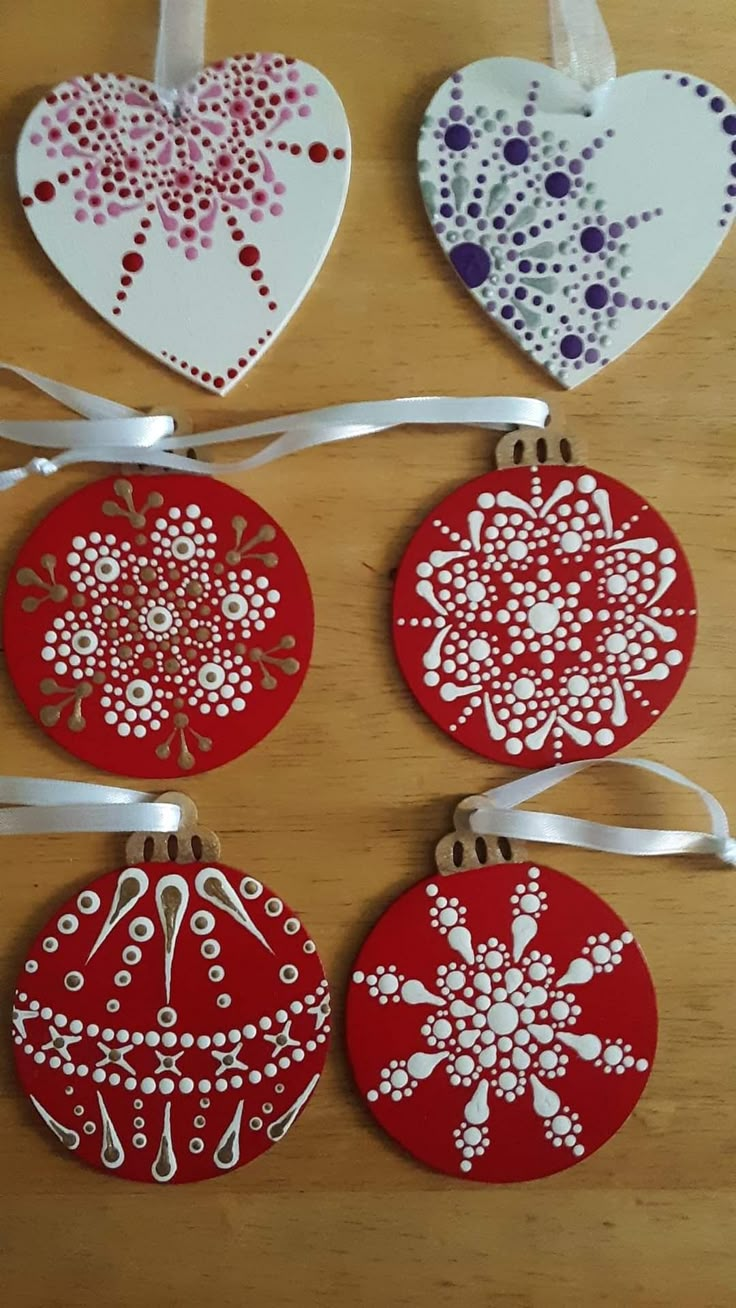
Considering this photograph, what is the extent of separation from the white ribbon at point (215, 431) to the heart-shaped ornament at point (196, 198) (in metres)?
0.05

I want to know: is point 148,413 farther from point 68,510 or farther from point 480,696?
point 480,696

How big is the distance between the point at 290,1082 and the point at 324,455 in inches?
16.2

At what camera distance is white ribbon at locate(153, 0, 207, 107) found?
0.74 meters

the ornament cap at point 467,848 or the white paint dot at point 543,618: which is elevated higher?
the white paint dot at point 543,618

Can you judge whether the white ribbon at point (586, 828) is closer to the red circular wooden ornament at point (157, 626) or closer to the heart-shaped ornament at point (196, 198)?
the red circular wooden ornament at point (157, 626)

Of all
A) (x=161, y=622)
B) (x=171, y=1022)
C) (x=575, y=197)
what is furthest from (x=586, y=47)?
(x=171, y=1022)

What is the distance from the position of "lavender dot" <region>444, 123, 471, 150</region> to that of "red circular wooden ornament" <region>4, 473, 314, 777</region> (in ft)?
0.92

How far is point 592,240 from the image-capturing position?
739 millimetres

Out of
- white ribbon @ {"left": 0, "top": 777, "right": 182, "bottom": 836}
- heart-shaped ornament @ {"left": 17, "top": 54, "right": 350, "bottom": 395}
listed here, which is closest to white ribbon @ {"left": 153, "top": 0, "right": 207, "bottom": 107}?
heart-shaped ornament @ {"left": 17, "top": 54, "right": 350, "bottom": 395}

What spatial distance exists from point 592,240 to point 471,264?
0.08 m

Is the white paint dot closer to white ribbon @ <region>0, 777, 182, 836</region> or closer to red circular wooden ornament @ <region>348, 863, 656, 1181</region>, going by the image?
red circular wooden ornament @ <region>348, 863, 656, 1181</region>

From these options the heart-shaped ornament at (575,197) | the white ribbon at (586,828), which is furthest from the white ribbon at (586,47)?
the white ribbon at (586,828)

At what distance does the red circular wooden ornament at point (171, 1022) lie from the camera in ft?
2.29

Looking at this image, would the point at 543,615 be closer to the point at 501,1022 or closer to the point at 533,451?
the point at 533,451
